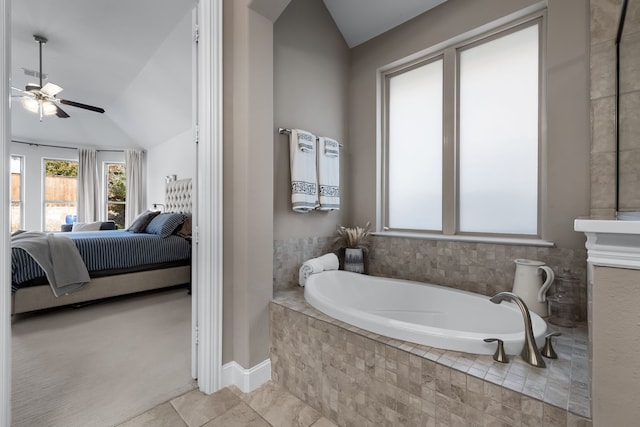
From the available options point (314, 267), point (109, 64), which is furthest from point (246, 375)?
point (109, 64)

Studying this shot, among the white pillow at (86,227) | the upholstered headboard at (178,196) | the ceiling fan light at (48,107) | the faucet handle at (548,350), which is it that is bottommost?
the faucet handle at (548,350)

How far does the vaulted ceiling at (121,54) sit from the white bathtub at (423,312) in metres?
2.14

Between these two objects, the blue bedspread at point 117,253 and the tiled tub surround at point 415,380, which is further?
the blue bedspread at point 117,253

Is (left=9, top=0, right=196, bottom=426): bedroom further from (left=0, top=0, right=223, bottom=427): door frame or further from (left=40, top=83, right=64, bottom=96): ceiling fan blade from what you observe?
(left=40, top=83, right=64, bottom=96): ceiling fan blade

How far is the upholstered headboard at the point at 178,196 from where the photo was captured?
487cm

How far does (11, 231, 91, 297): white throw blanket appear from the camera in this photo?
8.76 feet

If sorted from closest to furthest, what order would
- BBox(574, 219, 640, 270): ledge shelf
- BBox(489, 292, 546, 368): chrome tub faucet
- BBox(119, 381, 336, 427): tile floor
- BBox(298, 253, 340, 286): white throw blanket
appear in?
BBox(574, 219, 640, 270): ledge shelf, BBox(489, 292, 546, 368): chrome tub faucet, BBox(119, 381, 336, 427): tile floor, BBox(298, 253, 340, 286): white throw blanket

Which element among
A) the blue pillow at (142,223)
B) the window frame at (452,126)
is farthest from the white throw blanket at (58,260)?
the window frame at (452,126)

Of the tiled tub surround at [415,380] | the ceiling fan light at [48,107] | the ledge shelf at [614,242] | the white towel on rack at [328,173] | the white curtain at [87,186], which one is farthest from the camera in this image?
the white curtain at [87,186]

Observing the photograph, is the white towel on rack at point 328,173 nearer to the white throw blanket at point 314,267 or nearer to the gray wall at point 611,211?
the white throw blanket at point 314,267

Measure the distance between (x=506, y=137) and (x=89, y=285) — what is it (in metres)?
→ 4.07

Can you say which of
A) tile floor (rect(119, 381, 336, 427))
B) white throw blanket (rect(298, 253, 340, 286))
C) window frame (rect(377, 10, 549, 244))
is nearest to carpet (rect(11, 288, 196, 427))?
tile floor (rect(119, 381, 336, 427))

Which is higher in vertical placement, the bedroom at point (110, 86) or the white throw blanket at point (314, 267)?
the bedroom at point (110, 86)

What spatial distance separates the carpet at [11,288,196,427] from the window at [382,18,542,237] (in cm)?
206
